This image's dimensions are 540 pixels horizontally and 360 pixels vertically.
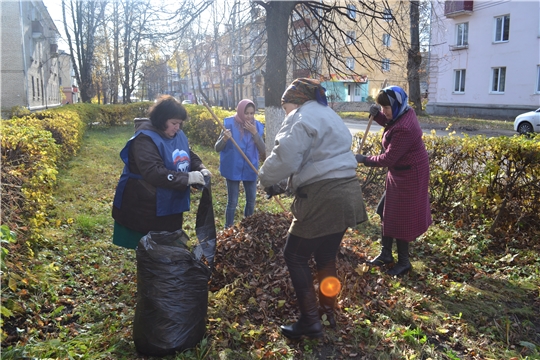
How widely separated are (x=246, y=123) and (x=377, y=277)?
2191 mm

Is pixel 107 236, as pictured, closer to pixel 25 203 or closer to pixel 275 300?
pixel 25 203

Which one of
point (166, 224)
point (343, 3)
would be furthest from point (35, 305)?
point (343, 3)

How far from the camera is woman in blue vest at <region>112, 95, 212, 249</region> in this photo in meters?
3.11

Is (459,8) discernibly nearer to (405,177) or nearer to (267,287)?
(405,177)

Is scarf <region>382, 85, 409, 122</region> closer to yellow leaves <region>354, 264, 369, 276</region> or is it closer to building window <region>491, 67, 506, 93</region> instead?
yellow leaves <region>354, 264, 369, 276</region>

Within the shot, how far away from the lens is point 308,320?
283 cm

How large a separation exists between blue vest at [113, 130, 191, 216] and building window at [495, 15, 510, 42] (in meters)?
24.6

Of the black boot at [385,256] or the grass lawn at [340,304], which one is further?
the black boot at [385,256]

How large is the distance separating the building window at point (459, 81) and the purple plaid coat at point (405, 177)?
978 inches

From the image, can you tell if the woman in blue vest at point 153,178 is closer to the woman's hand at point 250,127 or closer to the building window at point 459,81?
the woman's hand at point 250,127

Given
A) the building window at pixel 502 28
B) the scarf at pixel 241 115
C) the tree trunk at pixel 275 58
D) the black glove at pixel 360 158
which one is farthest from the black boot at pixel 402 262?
the building window at pixel 502 28

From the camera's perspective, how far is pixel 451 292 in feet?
12.2

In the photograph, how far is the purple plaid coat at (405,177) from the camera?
12.4 feet

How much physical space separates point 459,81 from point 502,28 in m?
3.83
